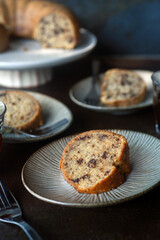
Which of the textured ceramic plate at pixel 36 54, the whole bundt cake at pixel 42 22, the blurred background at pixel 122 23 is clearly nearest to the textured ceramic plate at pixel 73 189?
the textured ceramic plate at pixel 36 54

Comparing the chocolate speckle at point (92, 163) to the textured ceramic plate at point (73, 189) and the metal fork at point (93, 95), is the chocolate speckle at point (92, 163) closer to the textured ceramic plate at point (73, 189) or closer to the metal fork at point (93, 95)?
the textured ceramic plate at point (73, 189)

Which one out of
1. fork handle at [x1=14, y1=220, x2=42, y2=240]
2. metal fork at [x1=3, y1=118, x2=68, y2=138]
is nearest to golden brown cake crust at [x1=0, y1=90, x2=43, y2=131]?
metal fork at [x1=3, y1=118, x2=68, y2=138]

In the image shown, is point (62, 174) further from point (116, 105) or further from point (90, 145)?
point (116, 105)

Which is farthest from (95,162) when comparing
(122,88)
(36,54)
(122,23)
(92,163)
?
(122,23)

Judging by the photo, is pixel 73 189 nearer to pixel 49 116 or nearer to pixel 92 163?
pixel 92 163

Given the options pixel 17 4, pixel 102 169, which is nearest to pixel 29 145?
pixel 102 169

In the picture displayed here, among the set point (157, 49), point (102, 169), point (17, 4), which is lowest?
point (157, 49)
